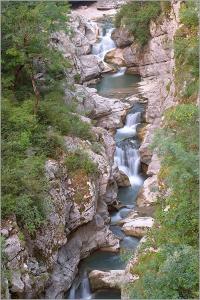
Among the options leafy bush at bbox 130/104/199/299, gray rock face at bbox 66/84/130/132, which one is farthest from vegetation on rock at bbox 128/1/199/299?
gray rock face at bbox 66/84/130/132

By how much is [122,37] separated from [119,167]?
14.2 m

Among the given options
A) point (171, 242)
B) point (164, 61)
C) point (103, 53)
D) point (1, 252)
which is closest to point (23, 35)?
point (1, 252)

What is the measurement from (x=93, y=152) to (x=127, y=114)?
24.1 feet

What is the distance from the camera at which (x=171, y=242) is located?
962cm

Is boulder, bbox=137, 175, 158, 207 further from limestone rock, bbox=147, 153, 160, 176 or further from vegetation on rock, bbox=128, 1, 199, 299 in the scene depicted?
vegetation on rock, bbox=128, 1, 199, 299

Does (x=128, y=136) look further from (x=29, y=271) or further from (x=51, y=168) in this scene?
(x=29, y=271)

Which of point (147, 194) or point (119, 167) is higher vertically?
point (119, 167)

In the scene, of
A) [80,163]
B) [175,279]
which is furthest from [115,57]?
[175,279]

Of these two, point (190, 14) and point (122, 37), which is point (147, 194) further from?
point (122, 37)

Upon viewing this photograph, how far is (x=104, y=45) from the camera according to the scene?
3238cm

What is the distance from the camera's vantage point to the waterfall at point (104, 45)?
3164cm

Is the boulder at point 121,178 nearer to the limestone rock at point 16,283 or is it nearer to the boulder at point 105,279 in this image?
the boulder at point 105,279

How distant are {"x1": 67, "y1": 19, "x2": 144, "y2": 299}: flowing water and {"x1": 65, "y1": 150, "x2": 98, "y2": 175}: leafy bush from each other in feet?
8.36

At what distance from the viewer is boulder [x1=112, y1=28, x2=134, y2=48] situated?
100 ft
